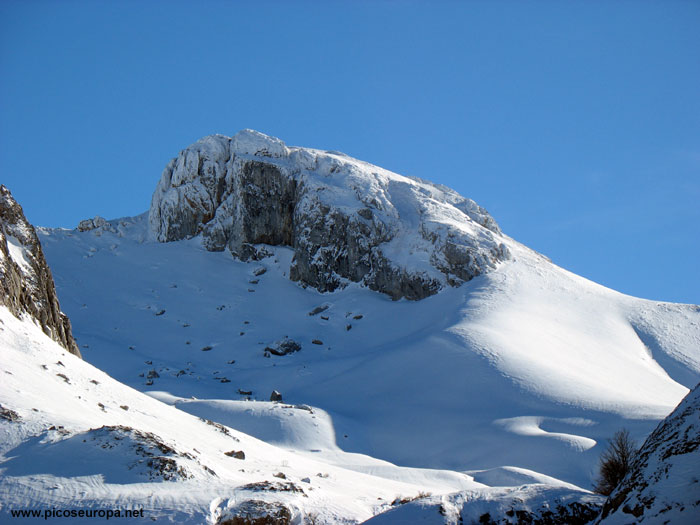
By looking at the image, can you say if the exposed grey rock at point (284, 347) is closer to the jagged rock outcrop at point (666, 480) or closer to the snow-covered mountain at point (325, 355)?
the snow-covered mountain at point (325, 355)

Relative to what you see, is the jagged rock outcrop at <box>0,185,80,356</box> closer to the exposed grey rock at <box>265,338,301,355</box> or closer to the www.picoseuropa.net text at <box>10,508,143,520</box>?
the www.picoseuropa.net text at <box>10,508,143,520</box>

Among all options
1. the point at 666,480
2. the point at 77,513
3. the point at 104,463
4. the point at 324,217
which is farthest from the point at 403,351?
the point at 666,480

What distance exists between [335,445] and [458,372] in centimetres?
1182

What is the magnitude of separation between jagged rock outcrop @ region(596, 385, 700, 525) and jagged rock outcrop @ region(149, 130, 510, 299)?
4986 cm

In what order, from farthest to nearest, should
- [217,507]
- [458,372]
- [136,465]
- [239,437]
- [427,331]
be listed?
[427,331] → [458,372] → [239,437] → [136,465] → [217,507]

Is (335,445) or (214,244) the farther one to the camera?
(214,244)

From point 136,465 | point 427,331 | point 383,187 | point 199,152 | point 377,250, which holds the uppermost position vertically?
point 199,152

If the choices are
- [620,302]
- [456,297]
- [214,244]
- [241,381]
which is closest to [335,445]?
[241,381]

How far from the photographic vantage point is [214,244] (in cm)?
7131

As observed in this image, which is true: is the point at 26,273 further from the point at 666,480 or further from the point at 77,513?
the point at 666,480

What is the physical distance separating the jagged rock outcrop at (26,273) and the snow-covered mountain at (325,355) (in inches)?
86.4

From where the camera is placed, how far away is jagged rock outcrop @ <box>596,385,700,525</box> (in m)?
6.77

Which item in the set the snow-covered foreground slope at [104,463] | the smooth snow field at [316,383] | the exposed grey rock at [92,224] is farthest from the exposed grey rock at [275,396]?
the exposed grey rock at [92,224]

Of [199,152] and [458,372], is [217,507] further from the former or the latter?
[199,152]
